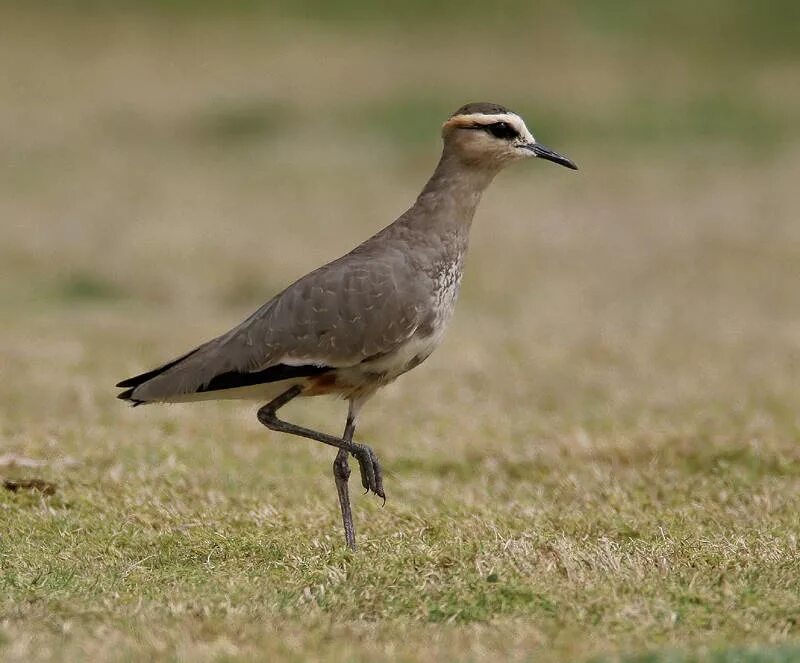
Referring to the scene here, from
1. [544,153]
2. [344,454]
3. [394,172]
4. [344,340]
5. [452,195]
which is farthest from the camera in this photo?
[394,172]

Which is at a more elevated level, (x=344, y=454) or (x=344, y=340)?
(x=344, y=340)

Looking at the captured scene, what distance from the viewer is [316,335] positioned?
20.1ft

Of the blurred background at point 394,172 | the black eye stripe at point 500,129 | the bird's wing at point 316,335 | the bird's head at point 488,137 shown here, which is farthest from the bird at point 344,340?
the blurred background at point 394,172

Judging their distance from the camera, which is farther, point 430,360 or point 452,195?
point 430,360

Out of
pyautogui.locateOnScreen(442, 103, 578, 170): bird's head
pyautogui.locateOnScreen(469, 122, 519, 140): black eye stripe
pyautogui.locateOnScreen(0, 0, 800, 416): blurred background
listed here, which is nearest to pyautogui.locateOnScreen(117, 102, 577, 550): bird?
pyautogui.locateOnScreen(442, 103, 578, 170): bird's head

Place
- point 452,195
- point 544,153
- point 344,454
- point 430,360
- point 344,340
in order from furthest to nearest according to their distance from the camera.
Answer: point 430,360 < point 544,153 < point 452,195 < point 344,454 < point 344,340

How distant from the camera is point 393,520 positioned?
257 inches

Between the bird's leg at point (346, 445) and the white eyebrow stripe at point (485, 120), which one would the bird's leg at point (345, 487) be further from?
the white eyebrow stripe at point (485, 120)

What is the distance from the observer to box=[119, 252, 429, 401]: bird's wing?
20.0 feet

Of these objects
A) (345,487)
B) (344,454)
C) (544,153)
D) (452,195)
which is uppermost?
(544,153)

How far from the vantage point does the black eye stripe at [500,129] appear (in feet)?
21.7

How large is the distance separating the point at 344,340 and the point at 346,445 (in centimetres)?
47

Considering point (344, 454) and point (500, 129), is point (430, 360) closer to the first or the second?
point (500, 129)

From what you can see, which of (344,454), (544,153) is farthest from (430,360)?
(344,454)
